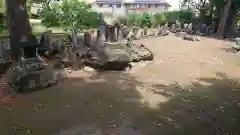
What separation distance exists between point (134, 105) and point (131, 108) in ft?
0.72

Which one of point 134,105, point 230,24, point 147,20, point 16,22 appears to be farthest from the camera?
point 147,20

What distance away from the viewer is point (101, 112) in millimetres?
6215

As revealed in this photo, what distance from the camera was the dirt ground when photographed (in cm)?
542

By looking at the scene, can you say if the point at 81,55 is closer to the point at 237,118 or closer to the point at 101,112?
the point at 101,112

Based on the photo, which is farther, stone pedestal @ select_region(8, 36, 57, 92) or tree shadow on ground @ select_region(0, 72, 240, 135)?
stone pedestal @ select_region(8, 36, 57, 92)

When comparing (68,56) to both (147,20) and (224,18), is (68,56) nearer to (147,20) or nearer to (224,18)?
(224,18)

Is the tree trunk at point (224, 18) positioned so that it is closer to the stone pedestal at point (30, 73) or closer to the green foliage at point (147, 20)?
the green foliage at point (147, 20)

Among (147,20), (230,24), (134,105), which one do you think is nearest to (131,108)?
(134,105)

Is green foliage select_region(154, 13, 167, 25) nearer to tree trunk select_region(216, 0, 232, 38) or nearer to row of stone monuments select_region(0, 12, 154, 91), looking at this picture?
tree trunk select_region(216, 0, 232, 38)

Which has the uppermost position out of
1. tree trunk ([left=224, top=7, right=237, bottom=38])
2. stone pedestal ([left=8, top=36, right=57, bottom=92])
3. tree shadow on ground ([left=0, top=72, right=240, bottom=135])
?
tree trunk ([left=224, top=7, right=237, bottom=38])

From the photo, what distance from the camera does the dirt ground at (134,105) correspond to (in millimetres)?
5422

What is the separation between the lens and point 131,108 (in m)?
6.46

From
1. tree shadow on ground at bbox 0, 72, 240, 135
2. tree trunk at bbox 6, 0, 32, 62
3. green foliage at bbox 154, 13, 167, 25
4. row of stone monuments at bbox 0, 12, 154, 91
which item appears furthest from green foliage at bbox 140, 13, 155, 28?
tree shadow on ground at bbox 0, 72, 240, 135

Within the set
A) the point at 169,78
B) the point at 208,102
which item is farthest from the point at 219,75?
the point at 208,102
